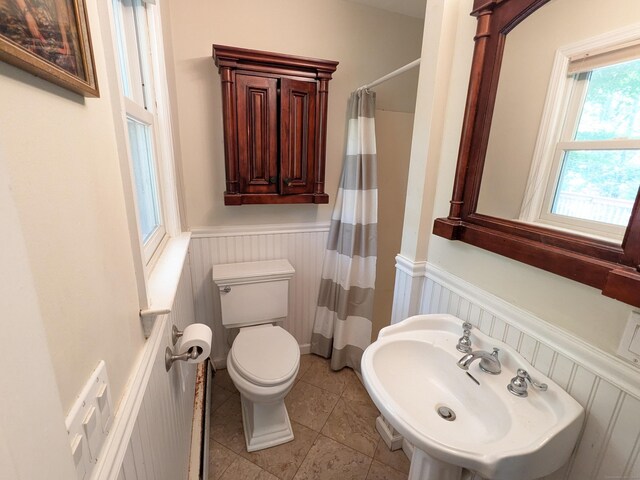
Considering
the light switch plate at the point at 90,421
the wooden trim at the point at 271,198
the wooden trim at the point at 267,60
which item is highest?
the wooden trim at the point at 267,60

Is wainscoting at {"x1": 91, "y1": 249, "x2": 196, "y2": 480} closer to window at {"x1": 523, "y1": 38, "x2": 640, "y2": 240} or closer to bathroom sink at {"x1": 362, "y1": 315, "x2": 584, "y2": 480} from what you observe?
bathroom sink at {"x1": 362, "y1": 315, "x2": 584, "y2": 480}

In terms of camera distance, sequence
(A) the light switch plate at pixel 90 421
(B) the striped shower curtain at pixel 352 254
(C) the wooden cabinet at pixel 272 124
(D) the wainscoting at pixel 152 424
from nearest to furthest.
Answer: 1. (A) the light switch plate at pixel 90 421
2. (D) the wainscoting at pixel 152 424
3. (C) the wooden cabinet at pixel 272 124
4. (B) the striped shower curtain at pixel 352 254

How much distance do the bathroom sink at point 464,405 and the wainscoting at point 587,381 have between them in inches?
1.3

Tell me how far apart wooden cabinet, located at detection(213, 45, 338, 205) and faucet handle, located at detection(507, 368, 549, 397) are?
134cm

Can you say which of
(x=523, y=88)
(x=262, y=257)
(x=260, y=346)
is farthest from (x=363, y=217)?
(x=523, y=88)

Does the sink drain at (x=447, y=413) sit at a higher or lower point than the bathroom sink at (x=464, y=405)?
lower

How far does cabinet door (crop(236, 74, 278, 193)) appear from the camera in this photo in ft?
5.34

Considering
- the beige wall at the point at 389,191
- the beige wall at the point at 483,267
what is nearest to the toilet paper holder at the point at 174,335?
the beige wall at the point at 483,267

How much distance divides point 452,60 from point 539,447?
1.28 m

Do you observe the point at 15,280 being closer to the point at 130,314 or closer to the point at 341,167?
the point at 130,314

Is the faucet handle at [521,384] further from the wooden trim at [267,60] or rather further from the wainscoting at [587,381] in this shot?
the wooden trim at [267,60]

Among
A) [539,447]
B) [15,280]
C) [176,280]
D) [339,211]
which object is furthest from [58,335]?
[339,211]

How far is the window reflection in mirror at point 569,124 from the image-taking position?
734mm

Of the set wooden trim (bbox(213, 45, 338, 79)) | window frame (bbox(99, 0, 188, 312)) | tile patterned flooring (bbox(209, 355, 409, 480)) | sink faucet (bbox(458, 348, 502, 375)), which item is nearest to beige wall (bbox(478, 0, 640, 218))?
sink faucet (bbox(458, 348, 502, 375))
